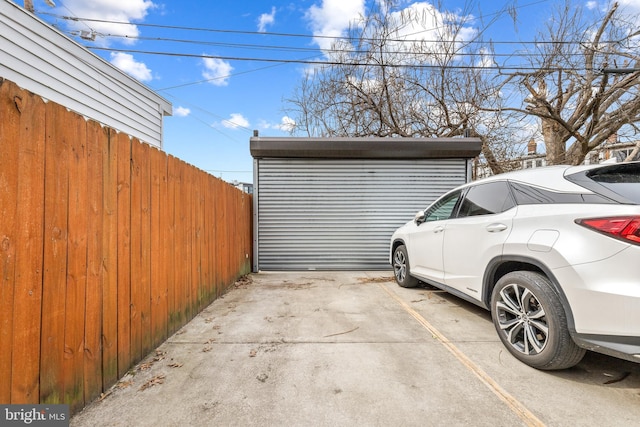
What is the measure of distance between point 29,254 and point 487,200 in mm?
3888

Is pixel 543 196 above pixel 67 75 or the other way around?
the other way around

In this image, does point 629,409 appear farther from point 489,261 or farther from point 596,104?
point 596,104

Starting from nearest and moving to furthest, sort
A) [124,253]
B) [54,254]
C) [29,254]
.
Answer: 1. [29,254]
2. [54,254]
3. [124,253]

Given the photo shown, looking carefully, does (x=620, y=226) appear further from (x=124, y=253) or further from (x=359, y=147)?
(x=359, y=147)

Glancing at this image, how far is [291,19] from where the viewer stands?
8.72 metres

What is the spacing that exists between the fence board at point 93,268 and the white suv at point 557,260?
10.9 feet

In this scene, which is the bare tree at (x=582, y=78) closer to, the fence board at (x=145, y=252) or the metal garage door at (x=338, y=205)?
the metal garage door at (x=338, y=205)

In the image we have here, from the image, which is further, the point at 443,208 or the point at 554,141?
the point at 554,141

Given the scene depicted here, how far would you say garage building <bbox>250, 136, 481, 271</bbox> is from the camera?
23.3 ft

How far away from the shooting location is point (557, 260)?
2289mm

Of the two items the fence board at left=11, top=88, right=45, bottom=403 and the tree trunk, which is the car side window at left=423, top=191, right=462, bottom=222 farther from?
the tree trunk

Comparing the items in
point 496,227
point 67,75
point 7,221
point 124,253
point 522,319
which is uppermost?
point 67,75

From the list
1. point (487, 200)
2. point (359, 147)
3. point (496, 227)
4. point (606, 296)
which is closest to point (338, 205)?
point (359, 147)

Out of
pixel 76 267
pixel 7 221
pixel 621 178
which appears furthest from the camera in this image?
pixel 621 178
